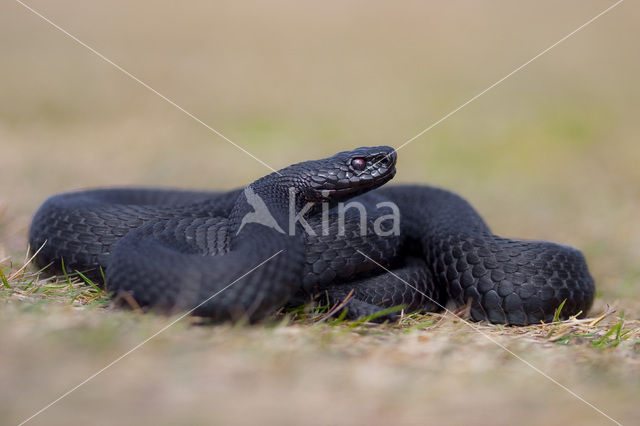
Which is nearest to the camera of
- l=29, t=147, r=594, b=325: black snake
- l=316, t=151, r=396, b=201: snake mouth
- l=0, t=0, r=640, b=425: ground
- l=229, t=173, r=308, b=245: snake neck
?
l=0, t=0, r=640, b=425: ground

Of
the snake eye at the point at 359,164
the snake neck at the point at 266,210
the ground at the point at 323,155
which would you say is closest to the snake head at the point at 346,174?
the snake eye at the point at 359,164

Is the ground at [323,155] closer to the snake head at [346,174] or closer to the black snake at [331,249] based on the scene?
the black snake at [331,249]

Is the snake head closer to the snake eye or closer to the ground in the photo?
the snake eye

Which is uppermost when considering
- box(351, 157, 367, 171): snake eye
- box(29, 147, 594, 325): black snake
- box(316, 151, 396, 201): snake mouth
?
box(351, 157, 367, 171): snake eye

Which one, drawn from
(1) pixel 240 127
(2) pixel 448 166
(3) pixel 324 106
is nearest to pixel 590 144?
(2) pixel 448 166

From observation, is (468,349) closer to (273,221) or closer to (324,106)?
(273,221)

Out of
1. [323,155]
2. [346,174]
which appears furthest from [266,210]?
[323,155]

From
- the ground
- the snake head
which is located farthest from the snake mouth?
the ground

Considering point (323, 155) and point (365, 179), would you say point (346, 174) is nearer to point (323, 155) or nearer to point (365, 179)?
point (365, 179)
